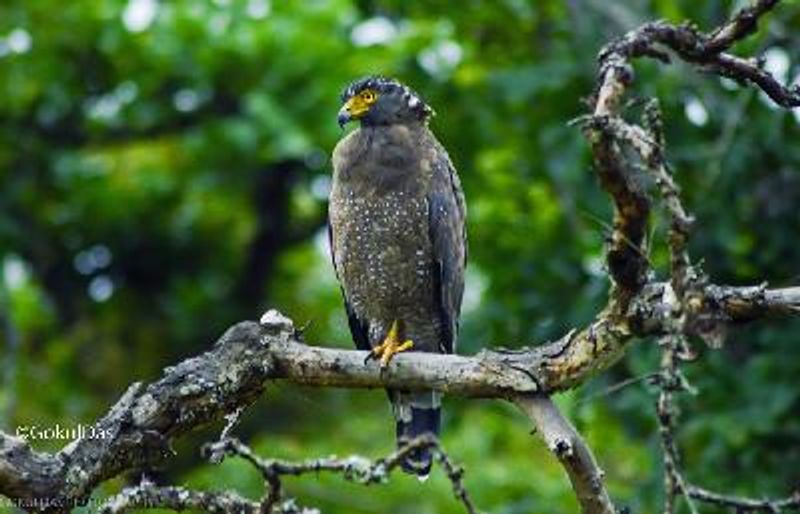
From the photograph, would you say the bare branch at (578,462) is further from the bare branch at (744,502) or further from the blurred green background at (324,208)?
the blurred green background at (324,208)

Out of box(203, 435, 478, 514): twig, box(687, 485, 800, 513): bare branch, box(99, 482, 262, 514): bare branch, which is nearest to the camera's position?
box(203, 435, 478, 514): twig

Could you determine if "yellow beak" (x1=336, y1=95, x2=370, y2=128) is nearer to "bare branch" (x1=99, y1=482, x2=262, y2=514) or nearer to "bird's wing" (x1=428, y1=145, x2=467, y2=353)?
"bird's wing" (x1=428, y1=145, x2=467, y2=353)

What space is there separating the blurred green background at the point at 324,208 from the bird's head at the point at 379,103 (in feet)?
4.27

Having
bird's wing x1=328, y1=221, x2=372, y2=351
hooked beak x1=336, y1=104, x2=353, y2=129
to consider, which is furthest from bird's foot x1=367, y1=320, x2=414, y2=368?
hooked beak x1=336, y1=104, x2=353, y2=129

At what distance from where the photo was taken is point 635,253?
3947mm

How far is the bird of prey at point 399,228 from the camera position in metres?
6.41

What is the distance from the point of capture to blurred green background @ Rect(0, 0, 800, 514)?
8211 mm

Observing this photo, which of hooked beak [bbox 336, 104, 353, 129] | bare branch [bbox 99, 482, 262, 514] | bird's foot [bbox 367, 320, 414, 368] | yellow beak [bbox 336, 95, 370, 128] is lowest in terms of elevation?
bare branch [bbox 99, 482, 262, 514]

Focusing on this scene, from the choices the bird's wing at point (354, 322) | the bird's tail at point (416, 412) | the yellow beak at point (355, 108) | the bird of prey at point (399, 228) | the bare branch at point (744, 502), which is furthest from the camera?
the bird's wing at point (354, 322)

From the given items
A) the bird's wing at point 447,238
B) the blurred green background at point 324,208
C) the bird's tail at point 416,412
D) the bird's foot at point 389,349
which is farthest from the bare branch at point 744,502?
the blurred green background at point 324,208

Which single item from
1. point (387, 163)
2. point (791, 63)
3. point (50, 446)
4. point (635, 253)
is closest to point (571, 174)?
point (791, 63)

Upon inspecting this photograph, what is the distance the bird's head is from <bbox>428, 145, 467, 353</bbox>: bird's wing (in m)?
0.20

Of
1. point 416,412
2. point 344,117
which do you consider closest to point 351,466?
point 416,412

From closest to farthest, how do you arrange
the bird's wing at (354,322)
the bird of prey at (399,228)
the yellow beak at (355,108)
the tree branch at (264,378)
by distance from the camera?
the tree branch at (264,378)
the bird of prey at (399,228)
the yellow beak at (355,108)
the bird's wing at (354,322)
